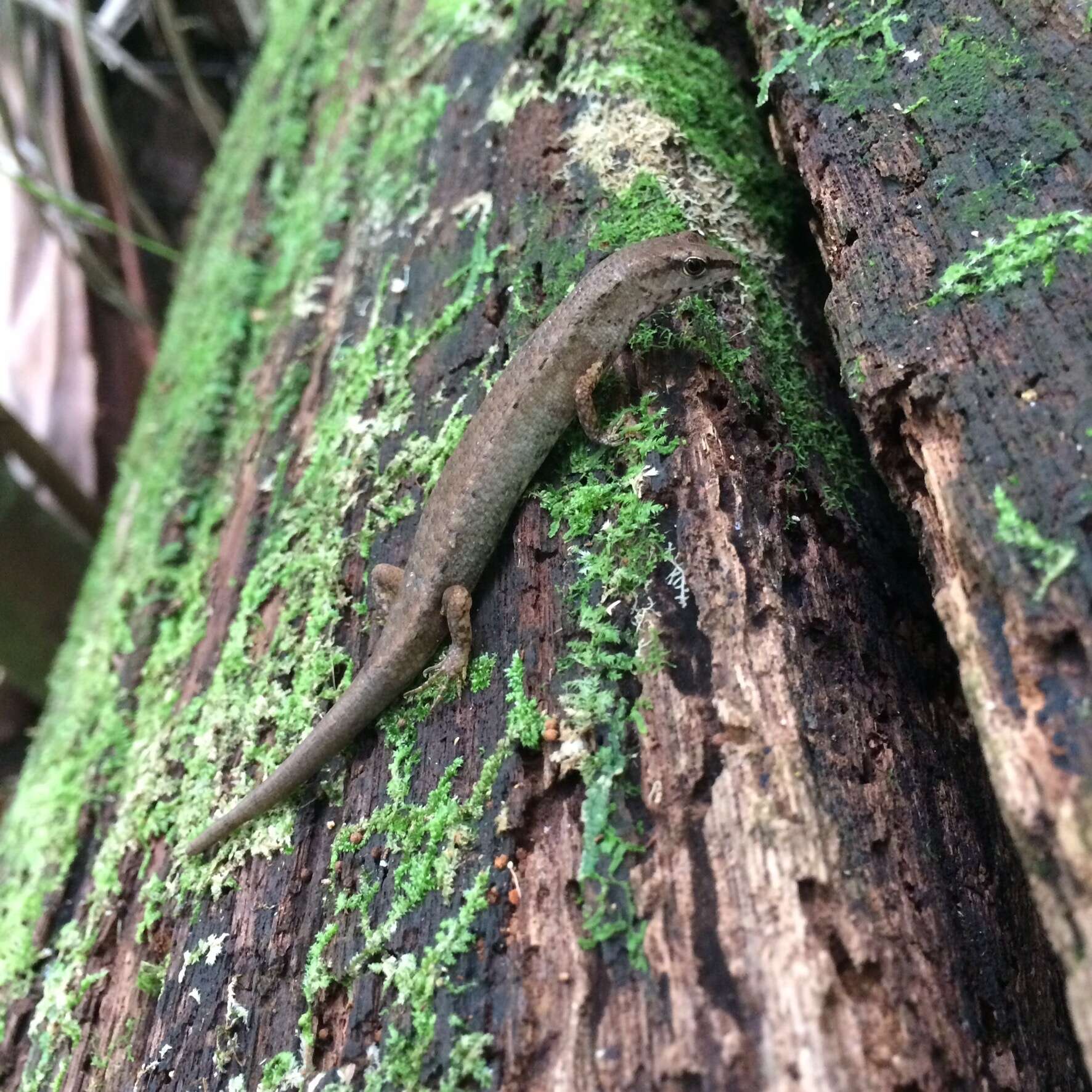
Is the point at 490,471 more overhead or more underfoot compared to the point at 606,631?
more overhead

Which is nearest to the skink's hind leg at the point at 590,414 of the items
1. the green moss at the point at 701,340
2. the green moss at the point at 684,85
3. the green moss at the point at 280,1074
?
the green moss at the point at 701,340

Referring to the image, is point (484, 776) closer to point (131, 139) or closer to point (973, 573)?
point (973, 573)

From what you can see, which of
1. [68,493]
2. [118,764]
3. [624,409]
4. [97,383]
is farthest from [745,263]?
[97,383]

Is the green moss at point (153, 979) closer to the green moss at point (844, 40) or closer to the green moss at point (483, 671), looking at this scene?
the green moss at point (483, 671)

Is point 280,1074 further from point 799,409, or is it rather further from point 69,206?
point 69,206

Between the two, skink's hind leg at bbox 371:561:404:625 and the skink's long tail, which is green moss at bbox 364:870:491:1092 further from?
A: skink's hind leg at bbox 371:561:404:625

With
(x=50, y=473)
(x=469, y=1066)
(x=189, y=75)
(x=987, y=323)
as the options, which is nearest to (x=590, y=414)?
(x=987, y=323)
